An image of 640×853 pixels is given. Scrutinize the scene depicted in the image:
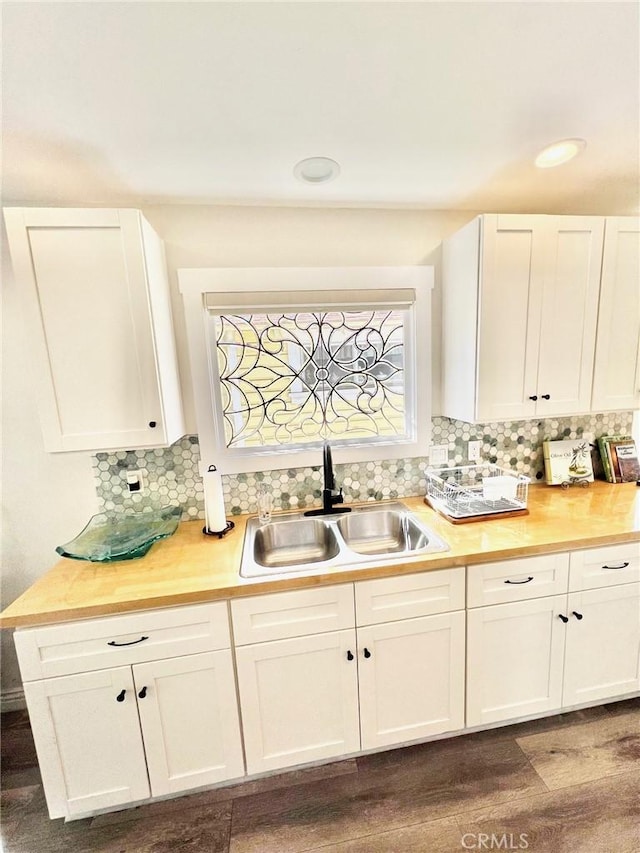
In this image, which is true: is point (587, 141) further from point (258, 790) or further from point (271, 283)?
point (258, 790)

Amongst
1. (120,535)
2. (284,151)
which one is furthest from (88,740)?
(284,151)

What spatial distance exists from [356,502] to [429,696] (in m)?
0.88

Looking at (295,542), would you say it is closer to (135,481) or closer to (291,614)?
(291,614)

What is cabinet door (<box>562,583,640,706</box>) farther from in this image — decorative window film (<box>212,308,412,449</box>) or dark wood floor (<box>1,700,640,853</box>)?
decorative window film (<box>212,308,412,449</box>)

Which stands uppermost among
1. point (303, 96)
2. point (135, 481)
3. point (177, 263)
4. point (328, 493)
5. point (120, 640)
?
point (303, 96)

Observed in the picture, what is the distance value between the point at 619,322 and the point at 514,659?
5.50ft

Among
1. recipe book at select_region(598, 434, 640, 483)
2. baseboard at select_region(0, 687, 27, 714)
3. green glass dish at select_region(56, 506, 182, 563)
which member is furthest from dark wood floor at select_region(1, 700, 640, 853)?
recipe book at select_region(598, 434, 640, 483)

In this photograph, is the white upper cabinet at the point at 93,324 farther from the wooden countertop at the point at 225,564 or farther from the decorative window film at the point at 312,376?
the wooden countertop at the point at 225,564

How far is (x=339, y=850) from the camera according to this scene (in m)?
1.17

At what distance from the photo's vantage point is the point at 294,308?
169 cm

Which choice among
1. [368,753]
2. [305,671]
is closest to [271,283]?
[305,671]

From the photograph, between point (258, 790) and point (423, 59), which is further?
point (258, 790)

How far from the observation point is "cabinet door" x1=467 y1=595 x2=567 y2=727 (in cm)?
139

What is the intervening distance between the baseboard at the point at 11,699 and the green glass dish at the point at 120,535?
904mm
